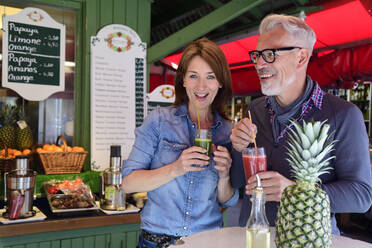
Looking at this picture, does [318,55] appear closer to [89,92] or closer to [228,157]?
[89,92]

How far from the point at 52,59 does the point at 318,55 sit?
458 cm

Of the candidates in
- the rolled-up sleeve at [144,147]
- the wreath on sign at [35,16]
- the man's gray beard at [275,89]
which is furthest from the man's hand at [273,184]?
the wreath on sign at [35,16]

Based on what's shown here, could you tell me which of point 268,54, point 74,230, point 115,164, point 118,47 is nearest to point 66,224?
point 74,230

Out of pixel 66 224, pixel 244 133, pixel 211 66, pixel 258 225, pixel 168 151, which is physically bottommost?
pixel 66 224

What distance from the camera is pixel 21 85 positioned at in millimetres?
3371

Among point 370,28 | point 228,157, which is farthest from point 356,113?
point 370,28

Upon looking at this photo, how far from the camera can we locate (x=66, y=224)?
2572 mm

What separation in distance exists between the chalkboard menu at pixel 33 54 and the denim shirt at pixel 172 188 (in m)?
2.05

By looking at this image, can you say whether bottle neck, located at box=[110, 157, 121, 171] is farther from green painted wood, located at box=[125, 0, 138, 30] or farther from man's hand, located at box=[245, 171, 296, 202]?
green painted wood, located at box=[125, 0, 138, 30]

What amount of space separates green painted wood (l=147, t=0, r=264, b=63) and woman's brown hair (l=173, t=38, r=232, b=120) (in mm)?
1660

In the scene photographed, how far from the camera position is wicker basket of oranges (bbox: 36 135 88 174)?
3.19m

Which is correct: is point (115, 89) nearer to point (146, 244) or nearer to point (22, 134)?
point (22, 134)

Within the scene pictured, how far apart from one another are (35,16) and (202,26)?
172 centimetres

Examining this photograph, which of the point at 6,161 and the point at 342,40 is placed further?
the point at 342,40
